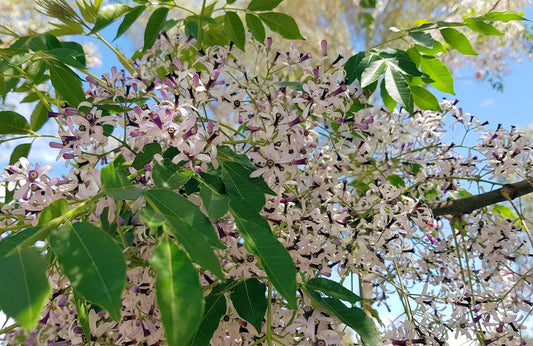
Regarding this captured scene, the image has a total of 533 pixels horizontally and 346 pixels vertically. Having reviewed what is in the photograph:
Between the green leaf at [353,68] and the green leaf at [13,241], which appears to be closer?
the green leaf at [13,241]

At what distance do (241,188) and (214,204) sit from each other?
4.2 inches

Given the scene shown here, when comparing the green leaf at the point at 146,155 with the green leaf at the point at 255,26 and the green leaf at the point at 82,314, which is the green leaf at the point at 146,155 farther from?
the green leaf at the point at 255,26

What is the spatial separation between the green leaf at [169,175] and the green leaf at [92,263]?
12 cm

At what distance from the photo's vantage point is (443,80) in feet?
3.25

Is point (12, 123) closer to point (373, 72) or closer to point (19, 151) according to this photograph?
point (19, 151)

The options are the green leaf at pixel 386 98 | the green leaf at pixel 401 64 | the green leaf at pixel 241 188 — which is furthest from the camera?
the green leaf at pixel 386 98

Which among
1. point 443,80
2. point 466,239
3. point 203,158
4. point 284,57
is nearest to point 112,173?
point 203,158

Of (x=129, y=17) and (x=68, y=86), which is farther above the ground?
(x=129, y=17)

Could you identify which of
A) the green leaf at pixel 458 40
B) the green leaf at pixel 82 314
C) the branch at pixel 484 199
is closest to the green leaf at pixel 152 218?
the green leaf at pixel 82 314

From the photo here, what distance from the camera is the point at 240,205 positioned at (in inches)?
21.3

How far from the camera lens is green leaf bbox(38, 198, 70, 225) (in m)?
0.49

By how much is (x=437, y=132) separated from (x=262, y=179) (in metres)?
0.61

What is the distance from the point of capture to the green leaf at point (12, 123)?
0.87m

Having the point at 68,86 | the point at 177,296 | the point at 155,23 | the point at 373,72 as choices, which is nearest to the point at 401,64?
the point at 373,72
